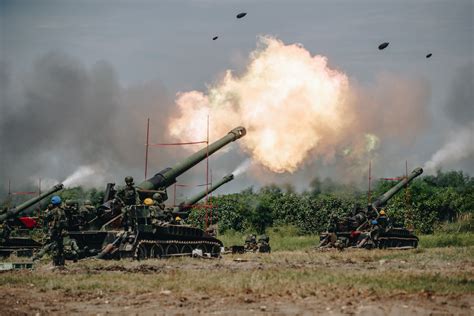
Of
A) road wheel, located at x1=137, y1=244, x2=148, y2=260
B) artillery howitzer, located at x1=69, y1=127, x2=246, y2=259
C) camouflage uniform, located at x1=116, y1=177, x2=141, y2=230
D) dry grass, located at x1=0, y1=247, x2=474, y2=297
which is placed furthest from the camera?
camouflage uniform, located at x1=116, y1=177, x2=141, y2=230

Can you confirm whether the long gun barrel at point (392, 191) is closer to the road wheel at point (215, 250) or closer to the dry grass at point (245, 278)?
the road wheel at point (215, 250)

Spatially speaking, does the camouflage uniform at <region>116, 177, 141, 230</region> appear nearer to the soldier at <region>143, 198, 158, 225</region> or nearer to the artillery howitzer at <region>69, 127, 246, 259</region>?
the artillery howitzer at <region>69, 127, 246, 259</region>

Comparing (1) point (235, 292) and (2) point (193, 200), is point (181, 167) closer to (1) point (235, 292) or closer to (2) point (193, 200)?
(2) point (193, 200)

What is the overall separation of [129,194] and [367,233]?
13.2 metres

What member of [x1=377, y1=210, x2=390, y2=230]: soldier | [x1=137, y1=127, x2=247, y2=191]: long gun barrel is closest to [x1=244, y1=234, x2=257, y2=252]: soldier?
[x1=137, y1=127, x2=247, y2=191]: long gun barrel

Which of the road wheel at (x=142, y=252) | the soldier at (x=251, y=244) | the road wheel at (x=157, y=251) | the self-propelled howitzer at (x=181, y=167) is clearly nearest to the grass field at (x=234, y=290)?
the road wheel at (x=142, y=252)

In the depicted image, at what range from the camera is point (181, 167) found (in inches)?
1149

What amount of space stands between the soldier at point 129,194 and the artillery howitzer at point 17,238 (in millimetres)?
8272

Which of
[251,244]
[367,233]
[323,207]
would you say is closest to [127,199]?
[251,244]

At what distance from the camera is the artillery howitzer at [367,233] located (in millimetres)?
34250

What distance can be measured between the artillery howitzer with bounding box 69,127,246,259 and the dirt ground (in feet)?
14.3

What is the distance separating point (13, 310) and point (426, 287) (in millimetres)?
7800

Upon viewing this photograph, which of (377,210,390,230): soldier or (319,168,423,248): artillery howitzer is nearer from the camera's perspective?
(319,168,423,248): artillery howitzer

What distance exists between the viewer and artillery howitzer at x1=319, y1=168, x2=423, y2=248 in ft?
112
